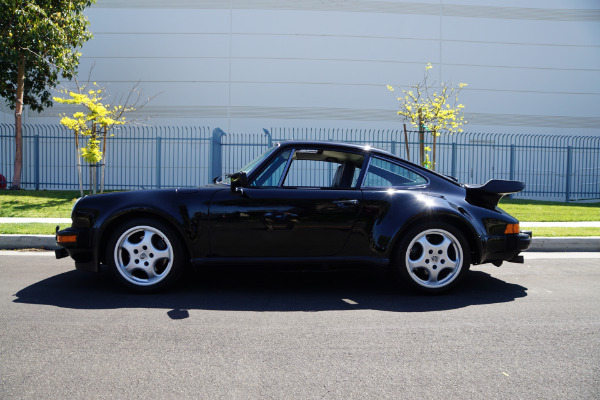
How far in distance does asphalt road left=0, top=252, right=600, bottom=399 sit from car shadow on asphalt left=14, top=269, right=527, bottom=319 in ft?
0.06

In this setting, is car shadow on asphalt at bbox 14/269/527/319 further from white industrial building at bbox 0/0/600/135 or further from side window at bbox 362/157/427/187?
white industrial building at bbox 0/0/600/135

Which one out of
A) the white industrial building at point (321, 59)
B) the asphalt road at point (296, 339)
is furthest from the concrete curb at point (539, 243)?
the white industrial building at point (321, 59)

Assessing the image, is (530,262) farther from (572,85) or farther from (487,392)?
(572,85)

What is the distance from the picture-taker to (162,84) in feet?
73.1

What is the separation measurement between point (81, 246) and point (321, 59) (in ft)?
61.5

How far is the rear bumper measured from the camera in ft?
15.5

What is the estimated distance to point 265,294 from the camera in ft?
15.5

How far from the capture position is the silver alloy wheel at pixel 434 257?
15.3 feet

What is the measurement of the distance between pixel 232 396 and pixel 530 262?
522 cm

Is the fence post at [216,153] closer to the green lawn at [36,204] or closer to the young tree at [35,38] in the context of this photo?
the green lawn at [36,204]

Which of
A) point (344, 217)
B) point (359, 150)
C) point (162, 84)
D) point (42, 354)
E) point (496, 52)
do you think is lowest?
point (42, 354)

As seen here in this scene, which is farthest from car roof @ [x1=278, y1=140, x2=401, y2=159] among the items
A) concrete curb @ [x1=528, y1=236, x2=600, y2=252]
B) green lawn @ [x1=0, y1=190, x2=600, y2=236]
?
green lawn @ [x1=0, y1=190, x2=600, y2=236]

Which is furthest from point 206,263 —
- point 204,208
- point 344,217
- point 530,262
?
point 530,262

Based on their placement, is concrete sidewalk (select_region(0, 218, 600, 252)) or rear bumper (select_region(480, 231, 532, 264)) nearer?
rear bumper (select_region(480, 231, 532, 264))
